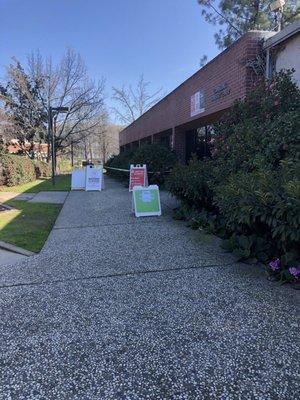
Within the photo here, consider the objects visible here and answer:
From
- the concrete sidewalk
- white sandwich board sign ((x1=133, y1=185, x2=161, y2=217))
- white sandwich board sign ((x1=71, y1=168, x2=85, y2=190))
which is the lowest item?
the concrete sidewalk

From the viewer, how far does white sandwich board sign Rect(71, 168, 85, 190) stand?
49.9 ft

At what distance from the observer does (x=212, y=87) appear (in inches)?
397

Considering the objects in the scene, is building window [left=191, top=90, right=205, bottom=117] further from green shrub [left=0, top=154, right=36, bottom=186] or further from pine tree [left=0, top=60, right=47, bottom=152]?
pine tree [left=0, top=60, right=47, bottom=152]

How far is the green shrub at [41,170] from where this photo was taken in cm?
2264

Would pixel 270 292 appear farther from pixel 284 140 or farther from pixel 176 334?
pixel 284 140

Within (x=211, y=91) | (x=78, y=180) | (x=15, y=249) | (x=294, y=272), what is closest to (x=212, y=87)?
(x=211, y=91)

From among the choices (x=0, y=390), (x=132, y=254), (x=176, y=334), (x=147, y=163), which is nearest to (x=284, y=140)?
(x=132, y=254)

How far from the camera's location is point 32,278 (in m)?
4.43

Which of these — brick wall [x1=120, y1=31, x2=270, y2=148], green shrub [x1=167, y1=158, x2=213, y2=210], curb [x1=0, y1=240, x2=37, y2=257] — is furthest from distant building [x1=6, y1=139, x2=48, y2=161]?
curb [x1=0, y1=240, x2=37, y2=257]

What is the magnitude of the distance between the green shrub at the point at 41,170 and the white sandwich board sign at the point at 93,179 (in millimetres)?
8894

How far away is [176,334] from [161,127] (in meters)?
14.6

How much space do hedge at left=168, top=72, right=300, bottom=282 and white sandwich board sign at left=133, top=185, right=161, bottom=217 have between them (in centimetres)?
77

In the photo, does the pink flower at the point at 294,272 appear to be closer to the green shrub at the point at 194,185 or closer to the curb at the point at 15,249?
the green shrub at the point at 194,185

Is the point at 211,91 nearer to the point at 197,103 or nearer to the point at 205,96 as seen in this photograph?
the point at 205,96
